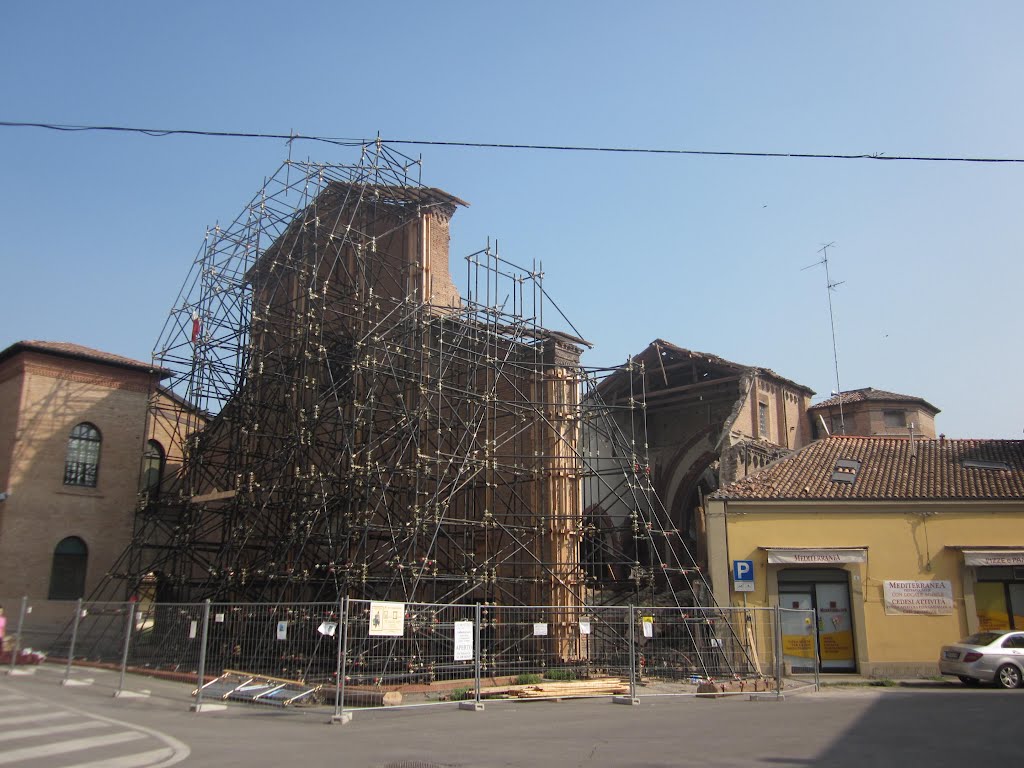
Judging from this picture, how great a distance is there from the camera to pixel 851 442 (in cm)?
2605

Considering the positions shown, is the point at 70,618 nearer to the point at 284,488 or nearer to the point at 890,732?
the point at 284,488

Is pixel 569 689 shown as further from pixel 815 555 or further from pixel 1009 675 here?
pixel 1009 675

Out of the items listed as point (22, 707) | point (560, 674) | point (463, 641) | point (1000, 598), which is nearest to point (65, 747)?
point (22, 707)

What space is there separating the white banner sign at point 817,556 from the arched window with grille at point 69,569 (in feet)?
64.7

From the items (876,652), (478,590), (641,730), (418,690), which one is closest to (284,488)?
(478,590)

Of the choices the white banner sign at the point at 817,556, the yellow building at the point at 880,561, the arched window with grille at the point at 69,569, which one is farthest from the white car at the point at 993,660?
the arched window with grille at the point at 69,569

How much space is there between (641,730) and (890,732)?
3.07 m

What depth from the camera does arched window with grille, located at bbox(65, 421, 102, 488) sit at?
2686 centimetres

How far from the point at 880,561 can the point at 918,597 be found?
116cm

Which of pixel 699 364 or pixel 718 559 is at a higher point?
pixel 699 364

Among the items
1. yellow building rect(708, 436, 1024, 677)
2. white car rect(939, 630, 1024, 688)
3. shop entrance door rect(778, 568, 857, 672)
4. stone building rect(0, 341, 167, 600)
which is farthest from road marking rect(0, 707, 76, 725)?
white car rect(939, 630, 1024, 688)

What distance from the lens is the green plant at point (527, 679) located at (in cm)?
1696

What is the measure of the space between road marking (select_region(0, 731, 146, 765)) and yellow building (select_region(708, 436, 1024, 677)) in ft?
48.6

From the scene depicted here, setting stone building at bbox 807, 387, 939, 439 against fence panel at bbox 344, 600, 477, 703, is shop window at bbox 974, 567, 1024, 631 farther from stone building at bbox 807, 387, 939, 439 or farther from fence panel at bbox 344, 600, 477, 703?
stone building at bbox 807, 387, 939, 439
